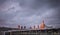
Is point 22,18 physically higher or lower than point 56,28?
higher

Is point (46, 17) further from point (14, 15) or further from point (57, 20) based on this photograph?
point (14, 15)

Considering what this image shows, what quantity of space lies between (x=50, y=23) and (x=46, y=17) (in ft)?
0.41

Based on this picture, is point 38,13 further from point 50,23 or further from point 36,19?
point 50,23

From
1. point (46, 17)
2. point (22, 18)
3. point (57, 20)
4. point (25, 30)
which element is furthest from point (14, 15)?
point (57, 20)

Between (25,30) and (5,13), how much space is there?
1.52 feet

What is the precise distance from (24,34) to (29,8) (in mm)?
467

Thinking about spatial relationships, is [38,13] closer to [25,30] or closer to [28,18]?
[28,18]

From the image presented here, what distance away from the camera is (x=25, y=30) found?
2486 millimetres

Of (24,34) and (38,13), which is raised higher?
(38,13)

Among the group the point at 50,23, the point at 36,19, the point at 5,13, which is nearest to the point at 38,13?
the point at 36,19

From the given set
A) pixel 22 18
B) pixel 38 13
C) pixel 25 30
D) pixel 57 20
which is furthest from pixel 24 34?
pixel 57 20

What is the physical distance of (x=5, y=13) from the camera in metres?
2.51

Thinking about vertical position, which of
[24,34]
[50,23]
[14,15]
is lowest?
[24,34]

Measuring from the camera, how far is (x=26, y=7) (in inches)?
99.4
